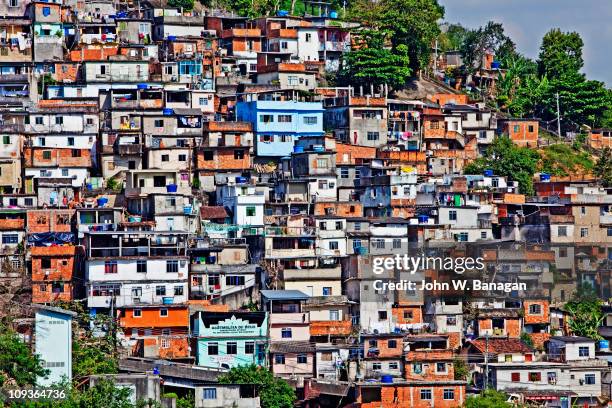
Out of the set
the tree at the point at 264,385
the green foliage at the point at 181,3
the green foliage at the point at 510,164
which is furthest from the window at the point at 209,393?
the green foliage at the point at 181,3

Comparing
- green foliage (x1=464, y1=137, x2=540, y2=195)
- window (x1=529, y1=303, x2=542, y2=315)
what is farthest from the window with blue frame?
window (x1=529, y1=303, x2=542, y2=315)

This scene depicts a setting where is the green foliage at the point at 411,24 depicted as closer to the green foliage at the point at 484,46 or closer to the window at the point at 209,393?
the green foliage at the point at 484,46

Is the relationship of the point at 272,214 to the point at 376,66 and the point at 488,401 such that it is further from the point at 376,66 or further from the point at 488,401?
the point at 376,66

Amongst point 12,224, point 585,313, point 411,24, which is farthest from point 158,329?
point 411,24

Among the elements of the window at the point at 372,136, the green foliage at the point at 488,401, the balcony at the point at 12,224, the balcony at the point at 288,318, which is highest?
the window at the point at 372,136

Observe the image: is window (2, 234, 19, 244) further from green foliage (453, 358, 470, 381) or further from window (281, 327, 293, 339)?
Result: green foliage (453, 358, 470, 381)

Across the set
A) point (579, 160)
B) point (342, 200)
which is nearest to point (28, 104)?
point (342, 200)
